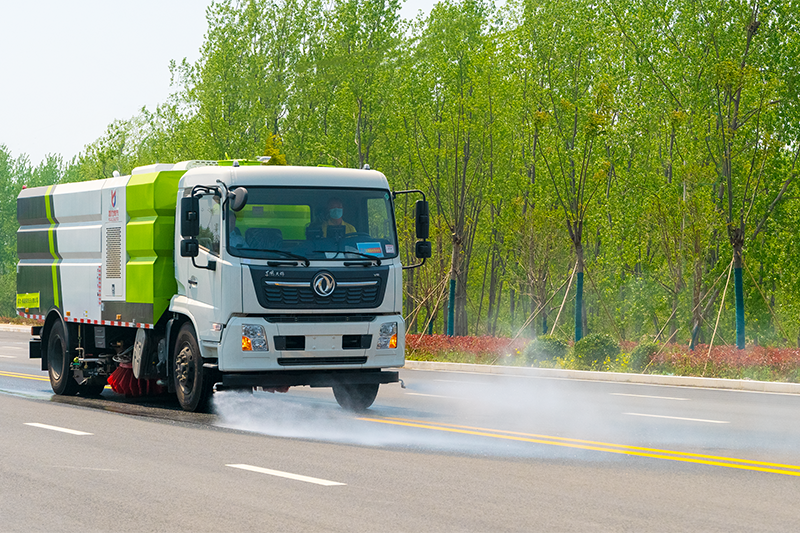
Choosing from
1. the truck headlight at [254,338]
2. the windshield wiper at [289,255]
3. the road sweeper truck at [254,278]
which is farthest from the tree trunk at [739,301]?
the truck headlight at [254,338]

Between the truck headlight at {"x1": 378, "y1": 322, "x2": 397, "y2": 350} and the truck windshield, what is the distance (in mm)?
882

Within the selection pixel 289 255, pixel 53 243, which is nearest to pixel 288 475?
pixel 289 255

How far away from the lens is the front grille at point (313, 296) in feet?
43.3

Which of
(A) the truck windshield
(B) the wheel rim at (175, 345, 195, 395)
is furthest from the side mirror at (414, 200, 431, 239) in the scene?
(B) the wheel rim at (175, 345, 195, 395)

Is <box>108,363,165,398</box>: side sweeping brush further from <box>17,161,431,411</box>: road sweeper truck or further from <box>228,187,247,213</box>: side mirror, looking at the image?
<box>228,187,247,213</box>: side mirror

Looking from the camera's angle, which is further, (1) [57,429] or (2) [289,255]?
(2) [289,255]

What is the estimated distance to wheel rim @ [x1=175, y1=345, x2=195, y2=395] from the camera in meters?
14.0

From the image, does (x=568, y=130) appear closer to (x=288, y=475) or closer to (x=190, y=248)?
(x=190, y=248)

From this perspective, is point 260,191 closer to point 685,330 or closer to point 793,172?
point 793,172

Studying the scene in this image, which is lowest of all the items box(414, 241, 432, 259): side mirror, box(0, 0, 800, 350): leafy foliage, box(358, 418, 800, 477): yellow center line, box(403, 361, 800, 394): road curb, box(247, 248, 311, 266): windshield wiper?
box(403, 361, 800, 394): road curb

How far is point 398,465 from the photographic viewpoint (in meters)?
9.73

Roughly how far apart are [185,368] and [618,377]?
1083cm

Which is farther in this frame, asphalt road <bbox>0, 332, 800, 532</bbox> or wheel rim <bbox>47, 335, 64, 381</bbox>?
wheel rim <bbox>47, 335, 64, 381</bbox>

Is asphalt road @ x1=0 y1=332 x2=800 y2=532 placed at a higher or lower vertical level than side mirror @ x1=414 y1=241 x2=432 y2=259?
lower
